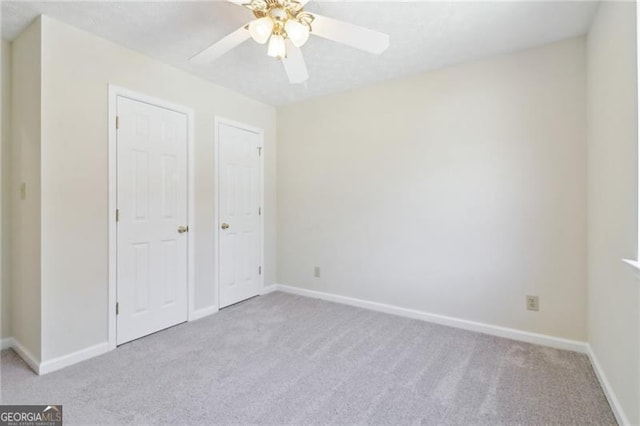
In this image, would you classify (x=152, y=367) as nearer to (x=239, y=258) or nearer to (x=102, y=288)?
(x=102, y=288)

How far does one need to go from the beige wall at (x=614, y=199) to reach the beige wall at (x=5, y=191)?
415cm

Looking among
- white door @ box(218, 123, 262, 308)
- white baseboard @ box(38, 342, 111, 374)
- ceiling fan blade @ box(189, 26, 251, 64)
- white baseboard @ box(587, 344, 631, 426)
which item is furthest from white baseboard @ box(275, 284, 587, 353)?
ceiling fan blade @ box(189, 26, 251, 64)

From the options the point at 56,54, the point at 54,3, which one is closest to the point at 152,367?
the point at 56,54

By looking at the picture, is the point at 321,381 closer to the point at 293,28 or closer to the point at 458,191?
the point at 458,191

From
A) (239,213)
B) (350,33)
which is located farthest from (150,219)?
(350,33)

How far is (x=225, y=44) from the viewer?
1866 mm

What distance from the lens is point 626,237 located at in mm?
1542

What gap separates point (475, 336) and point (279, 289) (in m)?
2.40

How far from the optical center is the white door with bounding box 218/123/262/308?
341cm

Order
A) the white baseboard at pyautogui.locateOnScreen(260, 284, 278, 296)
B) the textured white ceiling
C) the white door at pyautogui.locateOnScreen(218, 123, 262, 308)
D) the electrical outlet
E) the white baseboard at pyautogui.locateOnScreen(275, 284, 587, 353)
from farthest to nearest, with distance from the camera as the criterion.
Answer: the white baseboard at pyautogui.locateOnScreen(260, 284, 278, 296)
the white door at pyautogui.locateOnScreen(218, 123, 262, 308)
the electrical outlet
the white baseboard at pyautogui.locateOnScreen(275, 284, 587, 353)
the textured white ceiling

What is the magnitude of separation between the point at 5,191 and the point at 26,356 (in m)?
1.32
